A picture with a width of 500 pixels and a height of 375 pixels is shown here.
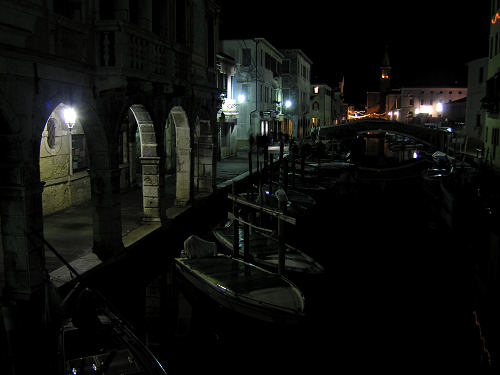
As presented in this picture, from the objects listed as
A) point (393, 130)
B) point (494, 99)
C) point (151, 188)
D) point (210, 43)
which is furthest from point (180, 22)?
point (393, 130)

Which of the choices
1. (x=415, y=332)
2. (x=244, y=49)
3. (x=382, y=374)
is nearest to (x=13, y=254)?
(x=382, y=374)

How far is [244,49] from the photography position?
41.2 m

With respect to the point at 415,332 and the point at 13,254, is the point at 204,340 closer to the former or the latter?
the point at 13,254

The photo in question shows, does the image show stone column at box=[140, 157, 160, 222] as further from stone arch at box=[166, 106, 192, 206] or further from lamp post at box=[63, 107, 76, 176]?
lamp post at box=[63, 107, 76, 176]

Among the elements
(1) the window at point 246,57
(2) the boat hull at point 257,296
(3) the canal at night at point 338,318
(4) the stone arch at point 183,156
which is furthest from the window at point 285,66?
(2) the boat hull at point 257,296

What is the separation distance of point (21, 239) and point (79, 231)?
4.90 m

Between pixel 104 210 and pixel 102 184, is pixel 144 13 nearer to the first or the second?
pixel 102 184

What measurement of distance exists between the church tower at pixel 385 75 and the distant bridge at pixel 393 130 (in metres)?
68.3

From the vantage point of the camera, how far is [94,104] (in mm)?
11586

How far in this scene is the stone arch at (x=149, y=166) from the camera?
48.5 feet

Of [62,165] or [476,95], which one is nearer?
[62,165]

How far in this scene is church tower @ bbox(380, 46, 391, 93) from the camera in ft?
391

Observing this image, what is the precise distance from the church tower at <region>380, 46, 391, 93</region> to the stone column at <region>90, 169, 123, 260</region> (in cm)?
11567

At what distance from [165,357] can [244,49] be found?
35901 millimetres
